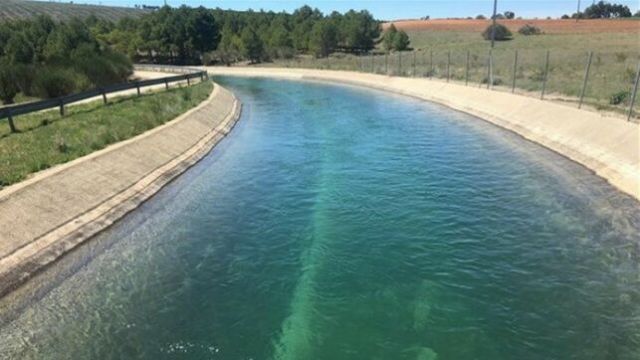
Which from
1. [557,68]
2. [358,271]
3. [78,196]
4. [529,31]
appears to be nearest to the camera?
[358,271]

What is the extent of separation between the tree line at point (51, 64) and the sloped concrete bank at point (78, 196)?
61.8ft

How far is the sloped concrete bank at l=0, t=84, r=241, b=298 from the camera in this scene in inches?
626

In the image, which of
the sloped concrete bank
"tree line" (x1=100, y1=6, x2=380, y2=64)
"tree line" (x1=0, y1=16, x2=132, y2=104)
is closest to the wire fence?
the sloped concrete bank

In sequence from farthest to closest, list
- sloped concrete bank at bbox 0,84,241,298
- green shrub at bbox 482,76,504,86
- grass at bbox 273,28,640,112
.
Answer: green shrub at bbox 482,76,504,86, grass at bbox 273,28,640,112, sloped concrete bank at bbox 0,84,241,298

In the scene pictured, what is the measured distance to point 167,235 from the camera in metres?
18.7

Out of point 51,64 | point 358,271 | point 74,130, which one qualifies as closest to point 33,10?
point 51,64

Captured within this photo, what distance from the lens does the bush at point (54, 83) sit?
44.3 metres

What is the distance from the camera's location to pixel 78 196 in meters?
19.7

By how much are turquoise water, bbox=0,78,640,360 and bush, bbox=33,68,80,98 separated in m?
23.4

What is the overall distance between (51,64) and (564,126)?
141 feet

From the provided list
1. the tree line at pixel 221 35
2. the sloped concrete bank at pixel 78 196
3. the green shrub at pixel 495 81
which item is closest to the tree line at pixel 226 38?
the tree line at pixel 221 35

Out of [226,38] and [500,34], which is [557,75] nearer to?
[500,34]

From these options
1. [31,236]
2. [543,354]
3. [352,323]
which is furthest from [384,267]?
[31,236]

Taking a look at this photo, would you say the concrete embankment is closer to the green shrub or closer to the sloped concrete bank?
the green shrub
